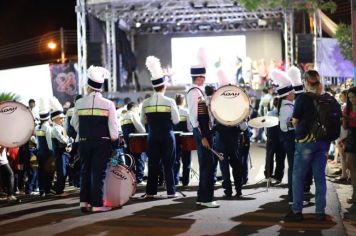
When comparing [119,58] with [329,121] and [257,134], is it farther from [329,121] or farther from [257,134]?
[329,121]

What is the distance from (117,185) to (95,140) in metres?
0.80

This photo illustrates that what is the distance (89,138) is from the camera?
828cm

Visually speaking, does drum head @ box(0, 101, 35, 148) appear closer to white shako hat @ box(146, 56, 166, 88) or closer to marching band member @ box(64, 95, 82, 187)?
marching band member @ box(64, 95, 82, 187)

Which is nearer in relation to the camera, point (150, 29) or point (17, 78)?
point (17, 78)

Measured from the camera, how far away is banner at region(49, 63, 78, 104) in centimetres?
2120

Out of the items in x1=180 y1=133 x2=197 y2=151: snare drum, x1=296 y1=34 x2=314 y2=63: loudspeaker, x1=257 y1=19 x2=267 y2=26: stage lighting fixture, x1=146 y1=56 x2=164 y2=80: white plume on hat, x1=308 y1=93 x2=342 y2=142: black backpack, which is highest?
x1=257 y1=19 x2=267 y2=26: stage lighting fixture

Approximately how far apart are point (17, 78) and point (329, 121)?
13866 mm

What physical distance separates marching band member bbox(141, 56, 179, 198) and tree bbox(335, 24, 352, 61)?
457 inches

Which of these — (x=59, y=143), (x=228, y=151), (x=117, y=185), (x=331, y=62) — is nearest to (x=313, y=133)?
(x=228, y=151)

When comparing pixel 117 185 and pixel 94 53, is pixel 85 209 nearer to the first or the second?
pixel 117 185

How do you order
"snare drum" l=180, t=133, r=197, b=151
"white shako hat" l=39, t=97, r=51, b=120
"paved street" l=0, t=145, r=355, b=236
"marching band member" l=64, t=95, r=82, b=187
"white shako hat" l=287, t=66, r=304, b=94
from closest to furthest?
"paved street" l=0, t=145, r=355, b=236 → "white shako hat" l=287, t=66, r=304, b=94 → "white shako hat" l=39, t=97, r=51, b=120 → "snare drum" l=180, t=133, r=197, b=151 → "marching band member" l=64, t=95, r=82, b=187

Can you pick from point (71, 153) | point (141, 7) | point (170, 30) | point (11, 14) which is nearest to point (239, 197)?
point (71, 153)

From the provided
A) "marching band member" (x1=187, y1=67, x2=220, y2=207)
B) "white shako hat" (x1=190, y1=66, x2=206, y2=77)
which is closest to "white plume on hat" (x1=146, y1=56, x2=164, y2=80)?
"white shako hat" (x1=190, y1=66, x2=206, y2=77)

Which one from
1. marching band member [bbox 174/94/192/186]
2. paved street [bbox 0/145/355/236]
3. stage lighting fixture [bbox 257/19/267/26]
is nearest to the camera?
paved street [bbox 0/145/355/236]
